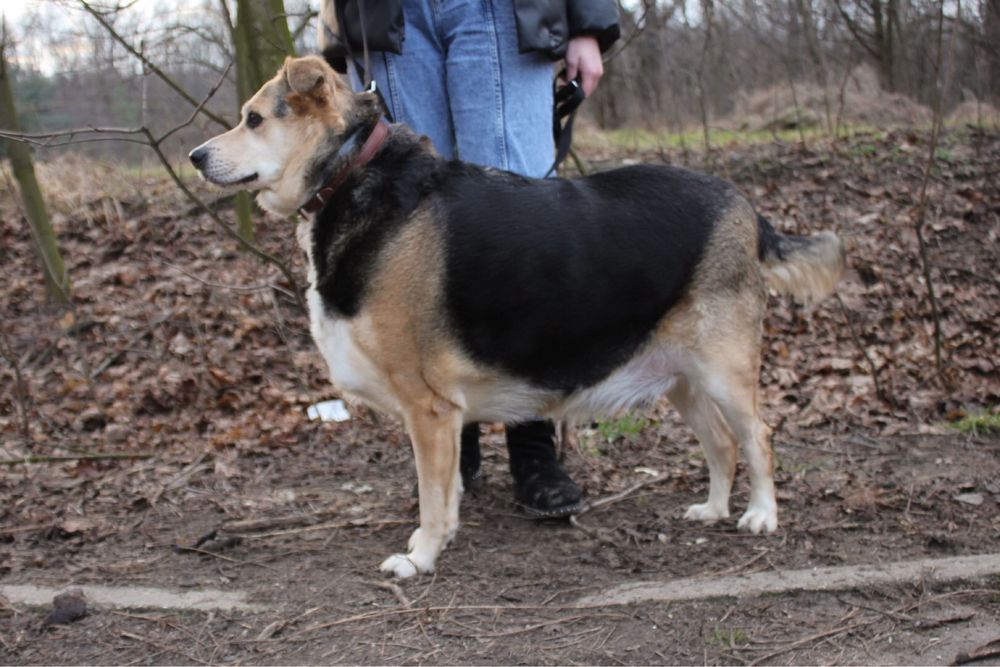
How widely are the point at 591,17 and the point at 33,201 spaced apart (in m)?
5.56

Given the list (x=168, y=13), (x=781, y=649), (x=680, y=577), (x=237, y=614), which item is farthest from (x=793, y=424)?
(x=168, y=13)

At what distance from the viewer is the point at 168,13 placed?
30.0 feet

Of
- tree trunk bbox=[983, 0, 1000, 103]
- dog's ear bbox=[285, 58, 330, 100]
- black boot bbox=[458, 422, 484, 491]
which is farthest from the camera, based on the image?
tree trunk bbox=[983, 0, 1000, 103]

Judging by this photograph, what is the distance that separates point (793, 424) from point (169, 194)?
7716 millimetres

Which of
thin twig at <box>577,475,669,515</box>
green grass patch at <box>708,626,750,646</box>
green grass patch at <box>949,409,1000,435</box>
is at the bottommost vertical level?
green grass patch at <box>949,409,1000,435</box>

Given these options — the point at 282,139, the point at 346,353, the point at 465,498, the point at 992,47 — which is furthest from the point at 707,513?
the point at 992,47

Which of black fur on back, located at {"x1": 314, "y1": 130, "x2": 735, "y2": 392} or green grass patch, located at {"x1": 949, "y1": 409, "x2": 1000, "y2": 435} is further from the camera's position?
green grass patch, located at {"x1": 949, "y1": 409, "x2": 1000, "y2": 435}

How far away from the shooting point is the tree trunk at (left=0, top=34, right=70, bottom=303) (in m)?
7.46

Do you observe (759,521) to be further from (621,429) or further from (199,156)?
(199,156)

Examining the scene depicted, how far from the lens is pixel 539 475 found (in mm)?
4141

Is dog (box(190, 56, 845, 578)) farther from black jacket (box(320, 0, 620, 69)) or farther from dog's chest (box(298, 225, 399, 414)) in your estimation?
black jacket (box(320, 0, 620, 69))

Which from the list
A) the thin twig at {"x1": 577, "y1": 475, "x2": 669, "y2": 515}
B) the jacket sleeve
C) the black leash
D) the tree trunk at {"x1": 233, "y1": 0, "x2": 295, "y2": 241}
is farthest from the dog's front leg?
the tree trunk at {"x1": 233, "y1": 0, "x2": 295, "y2": 241}

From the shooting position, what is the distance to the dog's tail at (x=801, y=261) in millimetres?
3914

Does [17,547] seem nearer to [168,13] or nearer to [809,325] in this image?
[809,325]
